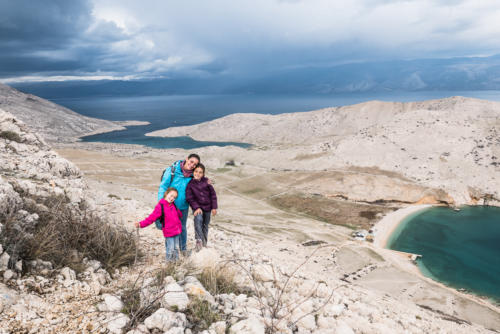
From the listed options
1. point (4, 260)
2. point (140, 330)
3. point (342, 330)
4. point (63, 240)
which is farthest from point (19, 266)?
point (342, 330)

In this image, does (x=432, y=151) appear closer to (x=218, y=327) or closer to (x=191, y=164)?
(x=191, y=164)

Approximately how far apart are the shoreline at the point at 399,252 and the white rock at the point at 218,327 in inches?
1243

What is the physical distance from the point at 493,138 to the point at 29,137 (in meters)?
91.1

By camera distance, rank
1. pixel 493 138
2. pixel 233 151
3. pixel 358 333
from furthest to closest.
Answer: pixel 233 151 → pixel 493 138 → pixel 358 333

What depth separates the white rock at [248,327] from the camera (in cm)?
429

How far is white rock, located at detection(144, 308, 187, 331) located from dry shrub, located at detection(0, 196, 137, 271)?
2523 millimetres

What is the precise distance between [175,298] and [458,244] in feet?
170

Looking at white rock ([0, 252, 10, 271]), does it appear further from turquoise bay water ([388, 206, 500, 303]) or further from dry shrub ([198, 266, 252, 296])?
turquoise bay water ([388, 206, 500, 303])

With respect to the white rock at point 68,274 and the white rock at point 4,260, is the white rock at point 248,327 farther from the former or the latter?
the white rock at point 4,260

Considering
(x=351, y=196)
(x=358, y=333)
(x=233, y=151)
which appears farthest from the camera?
(x=233, y=151)

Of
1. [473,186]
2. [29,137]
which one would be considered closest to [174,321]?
[29,137]

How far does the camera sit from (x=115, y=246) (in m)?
6.79

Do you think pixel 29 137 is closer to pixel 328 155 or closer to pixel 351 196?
pixel 351 196

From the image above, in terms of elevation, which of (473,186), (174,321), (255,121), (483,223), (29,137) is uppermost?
(255,121)
